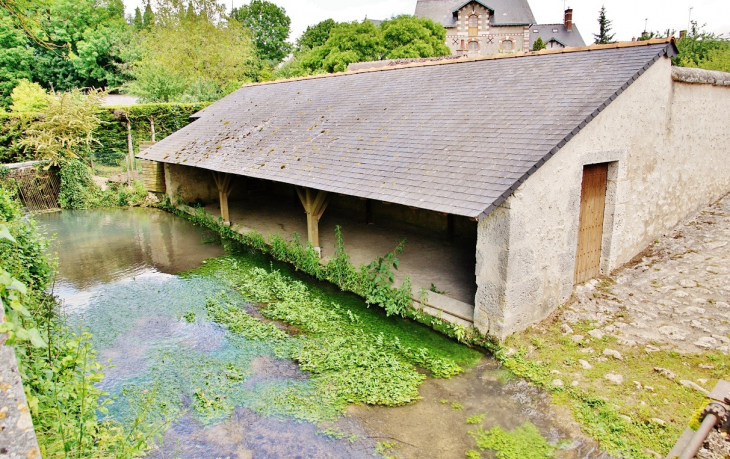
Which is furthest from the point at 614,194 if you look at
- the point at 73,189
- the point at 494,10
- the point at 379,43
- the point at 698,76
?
the point at 494,10

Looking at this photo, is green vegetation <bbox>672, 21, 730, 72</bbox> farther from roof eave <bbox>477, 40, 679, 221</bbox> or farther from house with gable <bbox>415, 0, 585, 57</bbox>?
house with gable <bbox>415, 0, 585, 57</bbox>

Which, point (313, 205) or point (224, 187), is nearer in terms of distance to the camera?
point (313, 205)

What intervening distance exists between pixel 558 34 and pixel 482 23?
809cm

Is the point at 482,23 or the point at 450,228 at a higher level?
the point at 482,23

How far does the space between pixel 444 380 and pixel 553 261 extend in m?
2.23

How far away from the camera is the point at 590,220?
7043 millimetres

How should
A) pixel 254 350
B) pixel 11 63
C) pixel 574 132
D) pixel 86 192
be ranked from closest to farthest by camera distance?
1. pixel 574 132
2. pixel 254 350
3. pixel 86 192
4. pixel 11 63

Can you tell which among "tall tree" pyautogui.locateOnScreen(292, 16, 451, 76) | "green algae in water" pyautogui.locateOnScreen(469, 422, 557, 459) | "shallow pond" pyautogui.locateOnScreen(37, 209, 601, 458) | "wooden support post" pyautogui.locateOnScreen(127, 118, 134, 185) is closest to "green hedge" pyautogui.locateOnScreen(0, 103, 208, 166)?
"wooden support post" pyautogui.locateOnScreen(127, 118, 134, 185)

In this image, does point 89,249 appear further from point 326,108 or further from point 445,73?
point 445,73

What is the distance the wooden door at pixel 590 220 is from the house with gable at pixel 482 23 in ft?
107

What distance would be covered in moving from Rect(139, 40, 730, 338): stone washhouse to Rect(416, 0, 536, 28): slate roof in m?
29.7

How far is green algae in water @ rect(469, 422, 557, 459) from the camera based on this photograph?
418 centimetres

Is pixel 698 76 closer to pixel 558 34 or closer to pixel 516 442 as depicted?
pixel 516 442

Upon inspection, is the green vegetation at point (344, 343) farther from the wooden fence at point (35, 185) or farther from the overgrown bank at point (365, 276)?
the wooden fence at point (35, 185)
